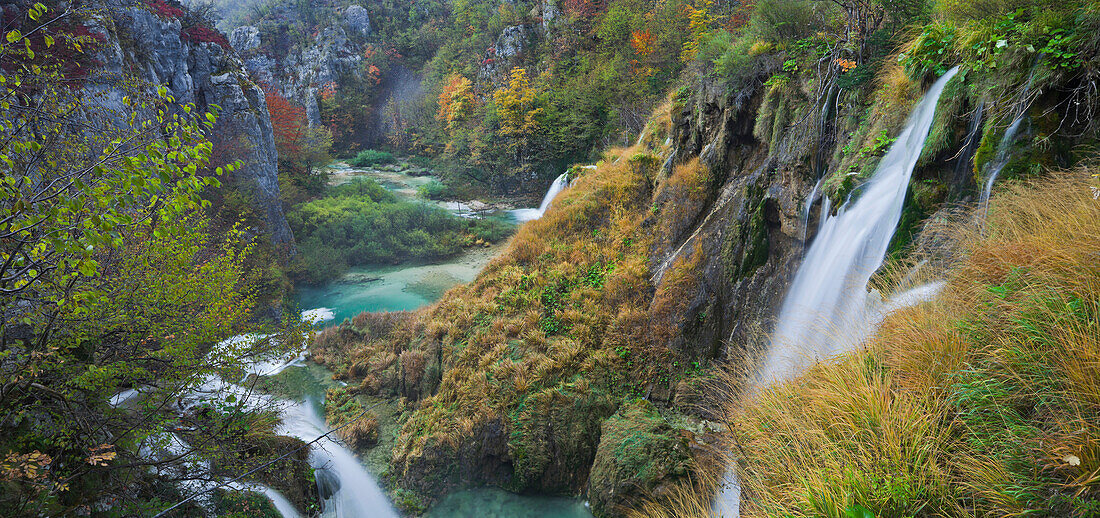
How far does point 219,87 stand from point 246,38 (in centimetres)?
4571

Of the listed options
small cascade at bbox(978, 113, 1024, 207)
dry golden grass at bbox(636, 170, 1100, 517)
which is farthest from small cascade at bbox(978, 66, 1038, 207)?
dry golden grass at bbox(636, 170, 1100, 517)

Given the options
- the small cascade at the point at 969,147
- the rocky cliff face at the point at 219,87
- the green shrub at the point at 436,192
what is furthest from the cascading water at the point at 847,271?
the green shrub at the point at 436,192

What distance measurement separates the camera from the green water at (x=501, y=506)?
804 cm

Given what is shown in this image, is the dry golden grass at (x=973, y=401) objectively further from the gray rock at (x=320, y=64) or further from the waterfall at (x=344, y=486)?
the gray rock at (x=320, y=64)

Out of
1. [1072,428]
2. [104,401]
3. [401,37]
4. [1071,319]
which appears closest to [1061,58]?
[1071,319]

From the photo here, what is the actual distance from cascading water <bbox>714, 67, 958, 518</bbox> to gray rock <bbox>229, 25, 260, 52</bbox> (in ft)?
221

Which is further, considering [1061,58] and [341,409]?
[341,409]

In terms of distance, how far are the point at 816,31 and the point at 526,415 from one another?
1009cm

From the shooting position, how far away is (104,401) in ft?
16.4

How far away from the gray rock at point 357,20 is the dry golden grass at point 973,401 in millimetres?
66311

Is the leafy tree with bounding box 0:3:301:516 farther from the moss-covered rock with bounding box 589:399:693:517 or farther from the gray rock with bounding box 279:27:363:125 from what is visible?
the gray rock with bounding box 279:27:363:125

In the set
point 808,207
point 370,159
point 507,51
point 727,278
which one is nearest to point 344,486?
point 727,278

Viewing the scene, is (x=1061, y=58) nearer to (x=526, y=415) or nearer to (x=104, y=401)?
(x=526, y=415)

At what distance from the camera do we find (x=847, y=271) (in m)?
6.16
